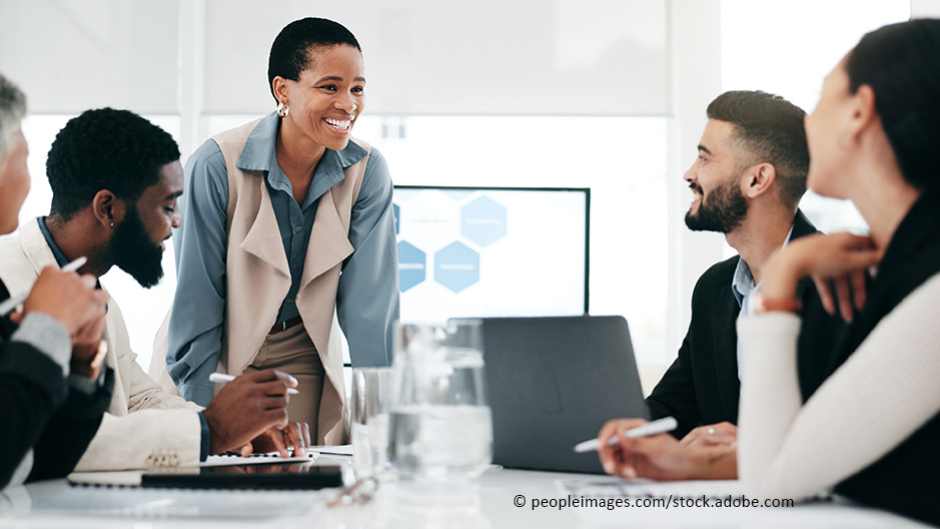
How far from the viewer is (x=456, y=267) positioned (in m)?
3.75

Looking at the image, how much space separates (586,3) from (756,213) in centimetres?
223

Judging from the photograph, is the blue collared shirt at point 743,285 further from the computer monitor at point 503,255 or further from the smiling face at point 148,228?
the computer monitor at point 503,255

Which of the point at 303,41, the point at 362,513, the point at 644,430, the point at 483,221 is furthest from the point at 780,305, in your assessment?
the point at 483,221

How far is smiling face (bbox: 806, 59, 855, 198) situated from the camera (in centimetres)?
106

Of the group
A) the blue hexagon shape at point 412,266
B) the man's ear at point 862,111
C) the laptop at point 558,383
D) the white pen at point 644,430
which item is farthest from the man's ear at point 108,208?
the blue hexagon shape at point 412,266

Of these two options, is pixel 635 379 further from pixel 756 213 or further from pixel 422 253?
pixel 422 253

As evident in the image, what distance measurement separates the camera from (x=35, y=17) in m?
3.83

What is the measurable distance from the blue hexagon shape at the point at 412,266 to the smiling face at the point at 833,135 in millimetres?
2709

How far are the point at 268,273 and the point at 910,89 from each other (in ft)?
5.66

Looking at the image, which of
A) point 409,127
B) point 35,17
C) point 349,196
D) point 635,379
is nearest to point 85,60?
point 35,17

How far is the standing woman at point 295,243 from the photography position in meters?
2.21

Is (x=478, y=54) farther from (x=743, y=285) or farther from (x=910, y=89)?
(x=910, y=89)

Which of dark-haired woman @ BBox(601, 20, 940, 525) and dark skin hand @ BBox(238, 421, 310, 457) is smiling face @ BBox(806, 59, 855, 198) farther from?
dark skin hand @ BBox(238, 421, 310, 457)

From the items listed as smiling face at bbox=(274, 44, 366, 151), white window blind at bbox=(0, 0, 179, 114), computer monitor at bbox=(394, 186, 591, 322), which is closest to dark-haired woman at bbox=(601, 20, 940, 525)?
smiling face at bbox=(274, 44, 366, 151)
